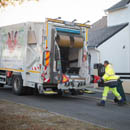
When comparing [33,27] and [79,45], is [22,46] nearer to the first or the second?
[33,27]

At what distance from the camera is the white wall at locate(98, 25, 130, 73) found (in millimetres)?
21281

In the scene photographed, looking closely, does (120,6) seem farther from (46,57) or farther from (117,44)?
(46,57)

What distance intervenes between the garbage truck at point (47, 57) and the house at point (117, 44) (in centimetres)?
843

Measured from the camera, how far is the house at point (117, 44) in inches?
811

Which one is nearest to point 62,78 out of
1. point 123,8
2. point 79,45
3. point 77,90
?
point 77,90

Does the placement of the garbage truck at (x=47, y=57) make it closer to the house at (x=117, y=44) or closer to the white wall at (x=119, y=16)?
the house at (x=117, y=44)

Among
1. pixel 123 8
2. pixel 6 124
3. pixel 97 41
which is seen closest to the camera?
pixel 6 124

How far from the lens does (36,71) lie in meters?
10.7

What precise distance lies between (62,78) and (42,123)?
14.9ft

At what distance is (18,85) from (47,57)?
7.58 ft

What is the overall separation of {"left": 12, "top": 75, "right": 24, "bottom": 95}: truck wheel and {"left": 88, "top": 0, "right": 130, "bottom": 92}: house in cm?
941

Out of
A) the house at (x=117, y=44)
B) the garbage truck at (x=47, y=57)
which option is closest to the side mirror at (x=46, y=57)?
the garbage truck at (x=47, y=57)

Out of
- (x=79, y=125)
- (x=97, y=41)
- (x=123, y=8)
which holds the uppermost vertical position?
(x=123, y=8)

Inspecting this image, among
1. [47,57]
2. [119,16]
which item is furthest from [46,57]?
[119,16]
